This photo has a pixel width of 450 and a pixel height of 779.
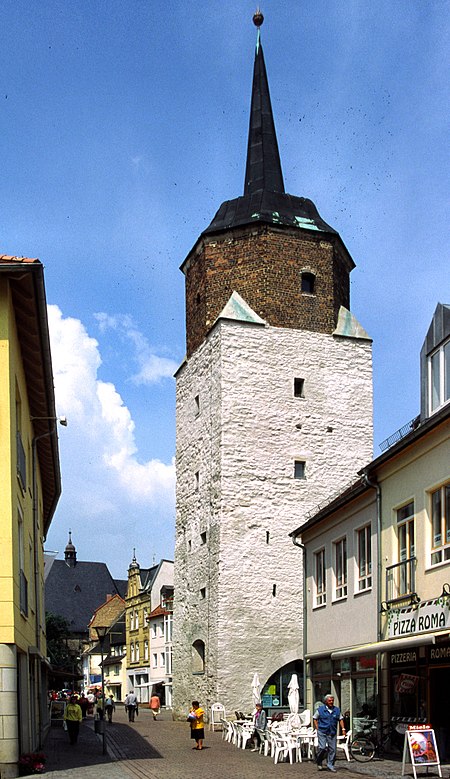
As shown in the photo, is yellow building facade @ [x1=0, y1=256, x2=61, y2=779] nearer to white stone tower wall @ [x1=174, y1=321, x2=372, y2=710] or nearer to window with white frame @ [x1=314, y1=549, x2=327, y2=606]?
window with white frame @ [x1=314, y1=549, x2=327, y2=606]

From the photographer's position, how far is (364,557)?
2297 cm

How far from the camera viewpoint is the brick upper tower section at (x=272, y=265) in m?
40.0

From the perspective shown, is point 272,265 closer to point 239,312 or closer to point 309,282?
point 309,282

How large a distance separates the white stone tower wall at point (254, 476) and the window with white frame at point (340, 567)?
37.9 feet

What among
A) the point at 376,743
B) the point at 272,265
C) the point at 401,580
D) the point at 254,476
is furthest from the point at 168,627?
the point at 401,580

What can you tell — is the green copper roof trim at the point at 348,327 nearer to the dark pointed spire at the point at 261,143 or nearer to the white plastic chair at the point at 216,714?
the dark pointed spire at the point at 261,143

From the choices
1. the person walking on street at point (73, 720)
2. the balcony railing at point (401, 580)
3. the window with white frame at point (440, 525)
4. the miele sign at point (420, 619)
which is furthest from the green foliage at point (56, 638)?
the window with white frame at point (440, 525)

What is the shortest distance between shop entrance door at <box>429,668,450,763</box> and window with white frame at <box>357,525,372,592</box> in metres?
4.08

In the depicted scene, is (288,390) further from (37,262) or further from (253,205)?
(37,262)

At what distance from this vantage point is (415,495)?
762 inches

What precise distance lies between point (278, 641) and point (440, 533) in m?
19.2

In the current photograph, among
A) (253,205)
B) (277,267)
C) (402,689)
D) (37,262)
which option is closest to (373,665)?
(402,689)

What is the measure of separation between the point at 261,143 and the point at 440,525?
30.3 metres

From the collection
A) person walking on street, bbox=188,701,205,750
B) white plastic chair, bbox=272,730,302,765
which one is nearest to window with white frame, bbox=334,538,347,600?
white plastic chair, bbox=272,730,302,765
